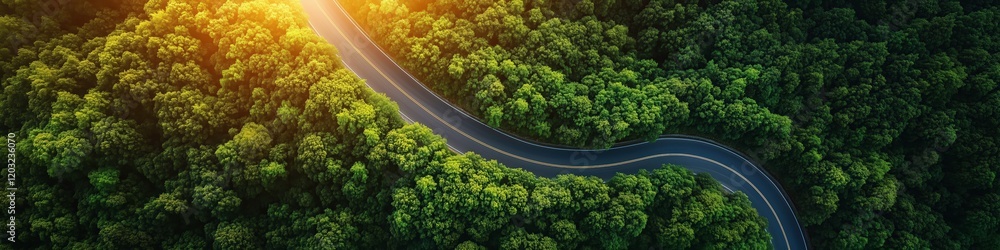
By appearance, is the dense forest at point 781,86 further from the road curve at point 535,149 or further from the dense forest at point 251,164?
the dense forest at point 251,164

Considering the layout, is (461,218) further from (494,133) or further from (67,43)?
(67,43)

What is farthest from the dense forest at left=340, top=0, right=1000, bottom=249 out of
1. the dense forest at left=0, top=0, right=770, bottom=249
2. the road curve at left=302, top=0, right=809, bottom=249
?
the dense forest at left=0, top=0, right=770, bottom=249

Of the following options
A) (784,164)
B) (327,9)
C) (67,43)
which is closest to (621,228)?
(784,164)

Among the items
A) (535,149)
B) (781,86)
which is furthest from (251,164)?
(781,86)

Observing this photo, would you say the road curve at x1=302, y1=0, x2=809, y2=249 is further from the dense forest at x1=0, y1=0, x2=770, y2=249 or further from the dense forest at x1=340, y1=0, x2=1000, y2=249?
the dense forest at x1=0, y1=0, x2=770, y2=249

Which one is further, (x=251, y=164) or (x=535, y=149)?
(x=535, y=149)

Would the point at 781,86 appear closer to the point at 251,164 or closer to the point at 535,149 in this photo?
the point at 535,149
